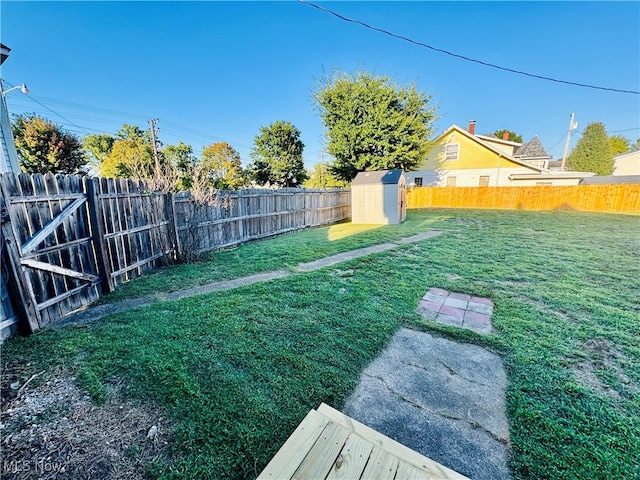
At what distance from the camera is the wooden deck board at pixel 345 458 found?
3.53ft

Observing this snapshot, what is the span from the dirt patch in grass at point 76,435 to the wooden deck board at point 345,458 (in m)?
0.79

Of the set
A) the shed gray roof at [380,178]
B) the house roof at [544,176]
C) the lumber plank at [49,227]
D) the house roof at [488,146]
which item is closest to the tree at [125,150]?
the shed gray roof at [380,178]

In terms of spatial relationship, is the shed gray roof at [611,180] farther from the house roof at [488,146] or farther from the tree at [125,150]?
the tree at [125,150]

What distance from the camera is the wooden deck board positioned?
1.08 meters

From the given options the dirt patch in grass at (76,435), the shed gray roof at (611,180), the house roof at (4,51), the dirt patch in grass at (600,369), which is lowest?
the dirt patch in grass at (600,369)

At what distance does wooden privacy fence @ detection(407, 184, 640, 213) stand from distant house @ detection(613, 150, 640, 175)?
1085 inches

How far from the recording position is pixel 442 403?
181 centimetres

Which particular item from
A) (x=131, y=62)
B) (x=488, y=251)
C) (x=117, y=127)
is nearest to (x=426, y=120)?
(x=488, y=251)

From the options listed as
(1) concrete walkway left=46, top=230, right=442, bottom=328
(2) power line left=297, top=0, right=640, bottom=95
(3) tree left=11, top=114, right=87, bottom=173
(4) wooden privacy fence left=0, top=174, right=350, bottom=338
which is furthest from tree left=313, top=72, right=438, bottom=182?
(3) tree left=11, top=114, right=87, bottom=173

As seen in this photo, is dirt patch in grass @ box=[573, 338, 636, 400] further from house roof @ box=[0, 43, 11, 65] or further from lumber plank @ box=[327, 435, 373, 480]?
house roof @ box=[0, 43, 11, 65]

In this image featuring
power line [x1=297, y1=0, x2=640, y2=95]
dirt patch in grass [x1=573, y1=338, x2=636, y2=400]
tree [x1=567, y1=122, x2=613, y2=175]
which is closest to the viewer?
dirt patch in grass [x1=573, y1=338, x2=636, y2=400]

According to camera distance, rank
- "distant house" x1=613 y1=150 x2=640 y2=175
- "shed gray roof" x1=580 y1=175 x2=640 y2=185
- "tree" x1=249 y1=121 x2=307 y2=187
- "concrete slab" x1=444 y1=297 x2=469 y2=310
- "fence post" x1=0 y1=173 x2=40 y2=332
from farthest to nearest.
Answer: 1. "distant house" x1=613 y1=150 x2=640 y2=175
2. "shed gray roof" x1=580 y1=175 x2=640 y2=185
3. "tree" x1=249 y1=121 x2=307 y2=187
4. "concrete slab" x1=444 y1=297 x2=469 y2=310
5. "fence post" x1=0 y1=173 x2=40 y2=332

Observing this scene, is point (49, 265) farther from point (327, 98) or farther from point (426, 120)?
point (426, 120)

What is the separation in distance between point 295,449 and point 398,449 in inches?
19.0
